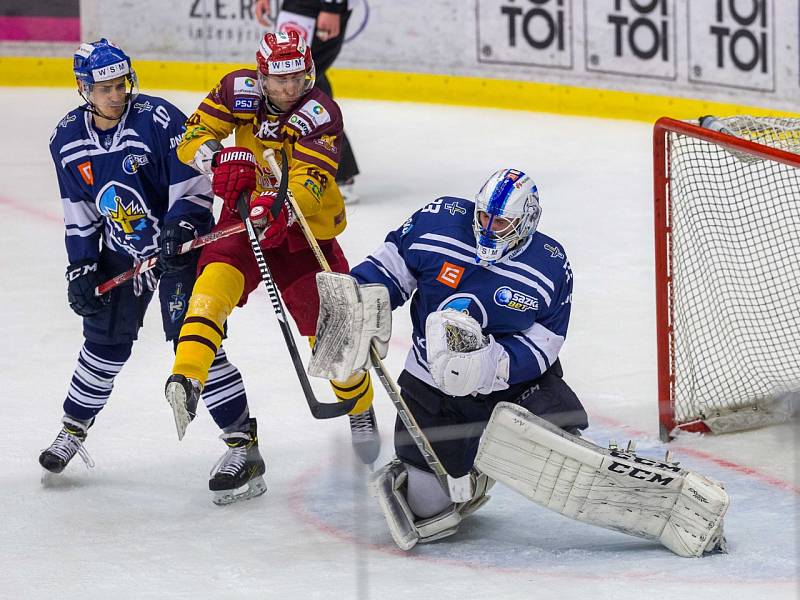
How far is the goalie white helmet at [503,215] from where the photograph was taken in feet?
10.3

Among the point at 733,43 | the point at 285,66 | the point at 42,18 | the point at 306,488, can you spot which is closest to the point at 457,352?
the point at 306,488

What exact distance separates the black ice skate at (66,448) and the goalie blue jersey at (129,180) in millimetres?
465

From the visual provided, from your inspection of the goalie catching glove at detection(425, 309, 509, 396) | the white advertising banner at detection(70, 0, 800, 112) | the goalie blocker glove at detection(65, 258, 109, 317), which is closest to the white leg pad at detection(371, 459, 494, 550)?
the goalie catching glove at detection(425, 309, 509, 396)

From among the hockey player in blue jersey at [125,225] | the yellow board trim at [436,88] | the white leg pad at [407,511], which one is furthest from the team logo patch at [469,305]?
the yellow board trim at [436,88]

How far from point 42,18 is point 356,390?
5814mm

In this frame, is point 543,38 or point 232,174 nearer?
point 232,174

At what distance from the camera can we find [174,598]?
2.97m

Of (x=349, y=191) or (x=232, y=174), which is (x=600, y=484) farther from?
(x=349, y=191)

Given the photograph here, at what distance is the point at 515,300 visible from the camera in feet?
10.5

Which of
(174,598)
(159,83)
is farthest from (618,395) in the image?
(159,83)

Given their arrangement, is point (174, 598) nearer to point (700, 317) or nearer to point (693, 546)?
point (693, 546)

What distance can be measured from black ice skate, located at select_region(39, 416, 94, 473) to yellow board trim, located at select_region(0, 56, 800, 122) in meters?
4.59

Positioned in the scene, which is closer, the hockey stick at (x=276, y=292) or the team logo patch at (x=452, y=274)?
the team logo patch at (x=452, y=274)

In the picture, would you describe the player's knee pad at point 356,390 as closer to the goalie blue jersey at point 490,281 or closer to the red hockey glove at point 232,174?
the goalie blue jersey at point 490,281
